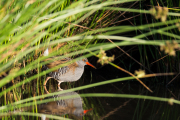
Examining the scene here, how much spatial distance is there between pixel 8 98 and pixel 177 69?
2.58m

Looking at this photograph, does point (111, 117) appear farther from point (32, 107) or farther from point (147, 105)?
point (32, 107)

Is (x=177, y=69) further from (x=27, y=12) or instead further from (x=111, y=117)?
(x=27, y=12)

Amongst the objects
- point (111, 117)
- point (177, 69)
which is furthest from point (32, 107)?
point (177, 69)

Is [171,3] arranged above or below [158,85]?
above

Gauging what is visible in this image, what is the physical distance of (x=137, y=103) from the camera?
2.84 metres

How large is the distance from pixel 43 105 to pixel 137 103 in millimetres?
1129

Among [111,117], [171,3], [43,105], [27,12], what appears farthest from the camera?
[171,3]

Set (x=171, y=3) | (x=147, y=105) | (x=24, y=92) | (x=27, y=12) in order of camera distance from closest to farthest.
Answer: (x=27, y=12)
(x=147, y=105)
(x=24, y=92)
(x=171, y=3)

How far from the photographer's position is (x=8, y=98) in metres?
2.69

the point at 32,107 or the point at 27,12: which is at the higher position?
the point at 27,12

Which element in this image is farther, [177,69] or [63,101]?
[177,69]

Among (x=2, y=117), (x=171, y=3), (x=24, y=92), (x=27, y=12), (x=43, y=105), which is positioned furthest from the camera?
(x=171, y=3)

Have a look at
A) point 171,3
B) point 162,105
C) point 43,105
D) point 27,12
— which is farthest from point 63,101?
point 171,3

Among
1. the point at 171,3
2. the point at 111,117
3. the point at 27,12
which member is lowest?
the point at 111,117
